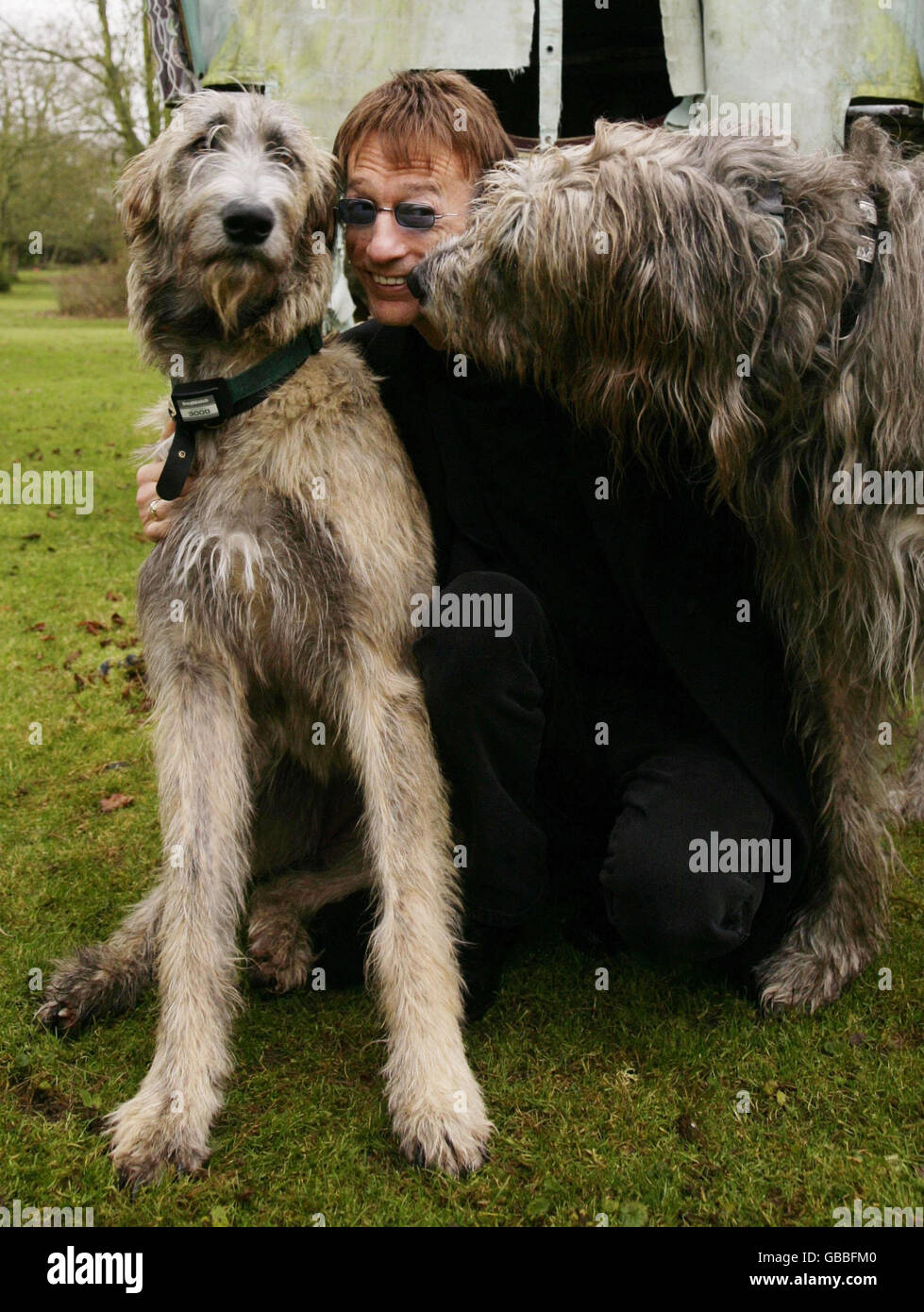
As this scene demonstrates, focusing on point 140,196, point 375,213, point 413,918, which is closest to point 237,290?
point 140,196

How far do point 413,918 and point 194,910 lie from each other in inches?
19.7

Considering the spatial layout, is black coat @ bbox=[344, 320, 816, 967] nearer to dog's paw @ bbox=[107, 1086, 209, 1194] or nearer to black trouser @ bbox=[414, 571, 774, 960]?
black trouser @ bbox=[414, 571, 774, 960]

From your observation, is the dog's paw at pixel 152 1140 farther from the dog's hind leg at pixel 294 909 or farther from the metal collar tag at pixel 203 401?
the metal collar tag at pixel 203 401

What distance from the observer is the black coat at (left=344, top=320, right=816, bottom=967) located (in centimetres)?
272

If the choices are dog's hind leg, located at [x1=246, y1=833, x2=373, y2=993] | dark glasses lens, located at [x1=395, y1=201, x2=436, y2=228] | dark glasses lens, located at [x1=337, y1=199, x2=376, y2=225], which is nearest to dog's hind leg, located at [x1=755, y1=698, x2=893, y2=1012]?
dog's hind leg, located at [x1=246, y1=833, x2=373, y2=993]

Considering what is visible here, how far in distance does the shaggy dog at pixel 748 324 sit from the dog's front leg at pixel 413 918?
2.67ft

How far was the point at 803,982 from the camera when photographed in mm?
2840

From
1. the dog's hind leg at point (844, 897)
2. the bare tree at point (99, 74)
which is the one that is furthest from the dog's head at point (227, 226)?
the bare tree at point (99, 74)

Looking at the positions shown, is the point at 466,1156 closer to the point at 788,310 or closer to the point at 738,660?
the point at 738,660

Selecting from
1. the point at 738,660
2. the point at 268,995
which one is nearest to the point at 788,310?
the point at 738,660

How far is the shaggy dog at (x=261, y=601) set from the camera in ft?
8.23

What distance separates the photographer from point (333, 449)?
2646 mm

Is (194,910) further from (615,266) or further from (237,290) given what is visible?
(615,266)

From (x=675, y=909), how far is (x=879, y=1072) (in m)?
0.63
